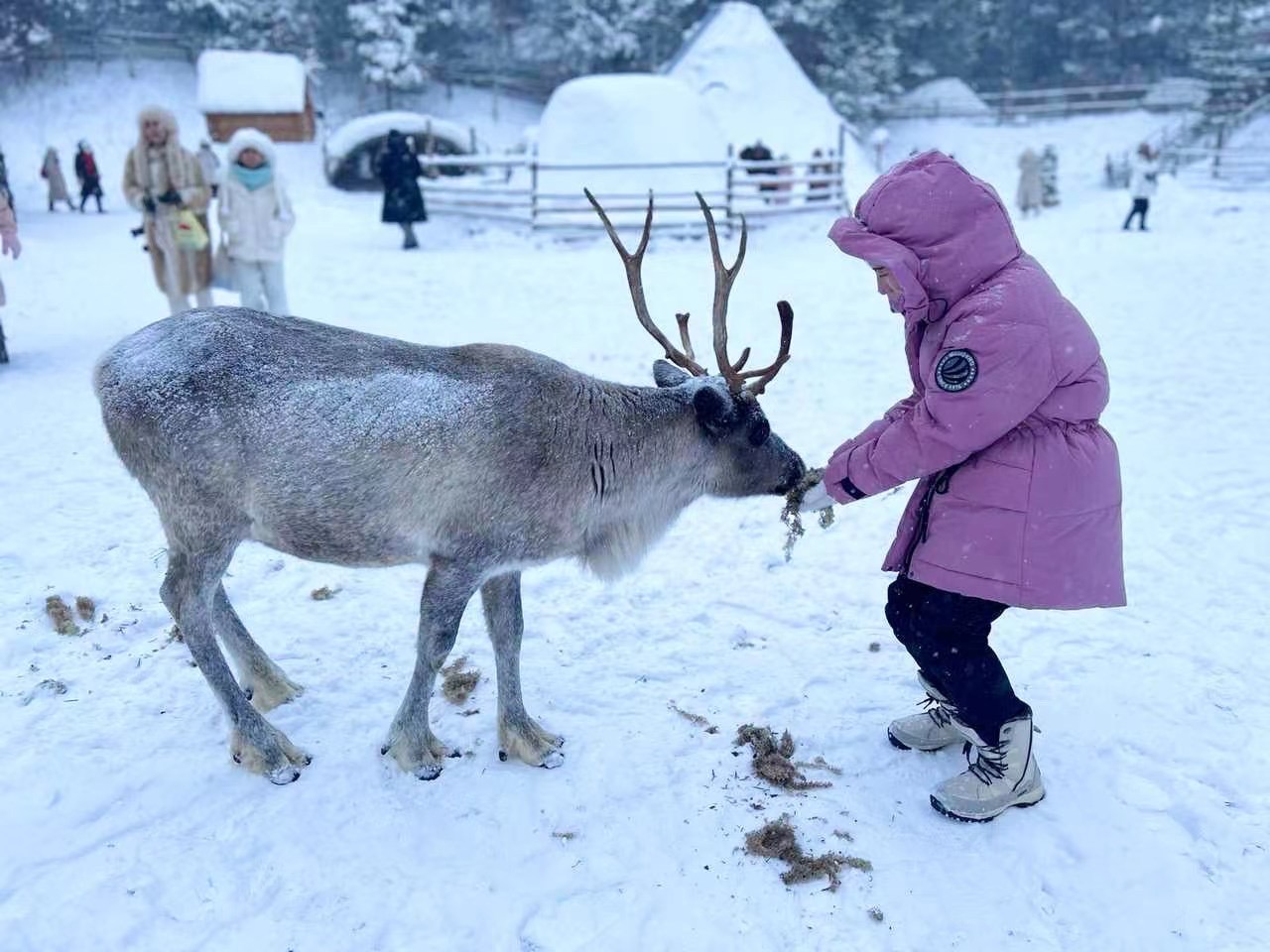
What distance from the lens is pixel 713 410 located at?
3410mm

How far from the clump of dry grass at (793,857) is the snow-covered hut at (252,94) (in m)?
28.1

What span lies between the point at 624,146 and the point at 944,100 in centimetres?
2639

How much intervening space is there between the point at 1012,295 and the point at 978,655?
3.78 feet

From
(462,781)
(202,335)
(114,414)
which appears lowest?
(462,781)

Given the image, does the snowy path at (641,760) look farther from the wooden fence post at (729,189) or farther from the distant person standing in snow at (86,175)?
the distant person standing in snow at (86,175)

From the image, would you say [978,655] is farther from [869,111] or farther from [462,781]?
[869,111]

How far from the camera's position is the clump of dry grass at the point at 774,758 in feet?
10.6

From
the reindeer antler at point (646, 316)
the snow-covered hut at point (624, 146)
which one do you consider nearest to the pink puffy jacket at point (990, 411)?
the reindeer antler at point (646, 316)

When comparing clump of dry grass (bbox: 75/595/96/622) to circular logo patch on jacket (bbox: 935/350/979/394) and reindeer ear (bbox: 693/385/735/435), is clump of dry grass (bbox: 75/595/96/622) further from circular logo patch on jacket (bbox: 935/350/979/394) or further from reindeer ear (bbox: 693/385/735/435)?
circular logo patch on jacket (bbox: 935/350/979/394)

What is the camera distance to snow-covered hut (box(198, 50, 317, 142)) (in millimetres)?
26047

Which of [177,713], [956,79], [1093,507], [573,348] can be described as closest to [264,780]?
[177,713]

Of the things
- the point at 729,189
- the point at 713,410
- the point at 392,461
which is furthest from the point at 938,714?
the point at 729,189

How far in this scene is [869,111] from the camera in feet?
126

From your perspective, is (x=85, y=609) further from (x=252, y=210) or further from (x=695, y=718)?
(x=252, y=210)
